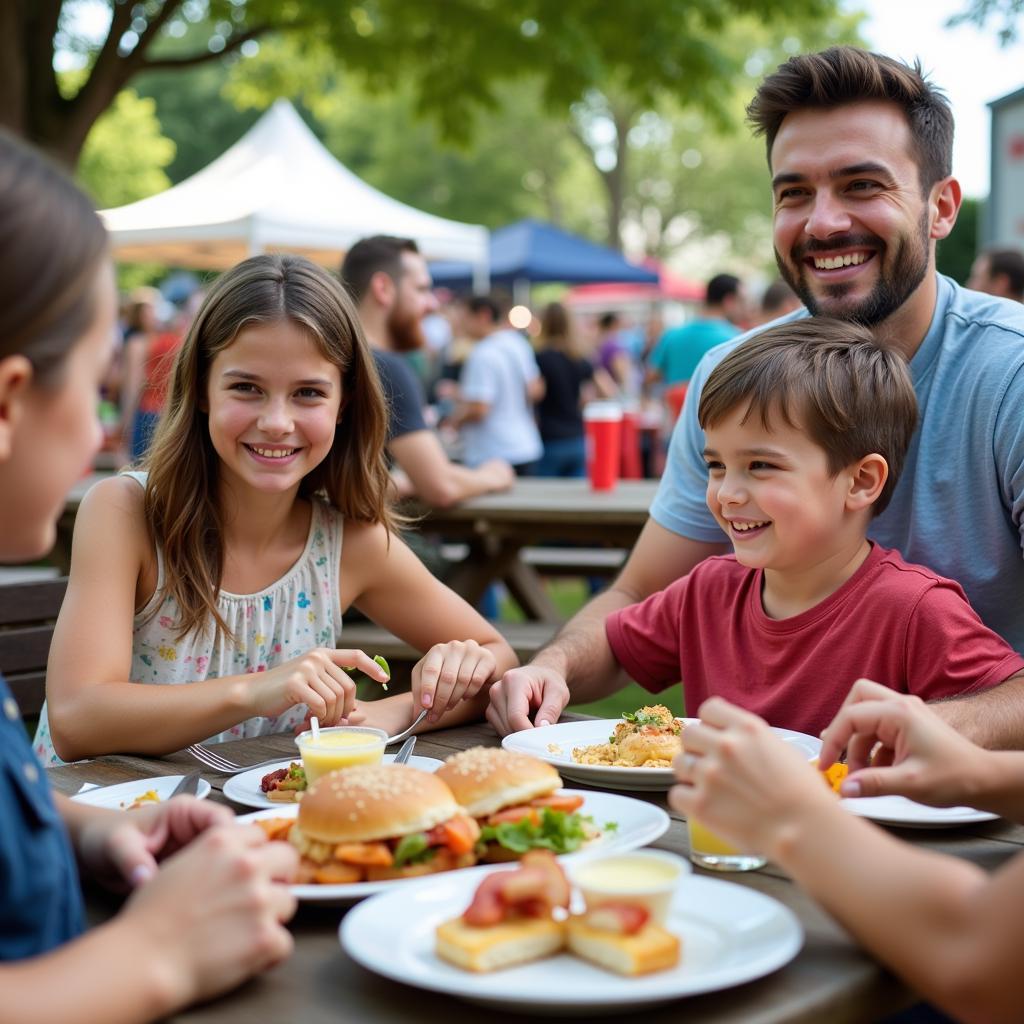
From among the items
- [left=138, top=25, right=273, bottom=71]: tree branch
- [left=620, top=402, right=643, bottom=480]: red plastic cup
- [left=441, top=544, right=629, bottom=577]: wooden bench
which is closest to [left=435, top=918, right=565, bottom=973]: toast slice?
[left=441, top=544, right=629, bottom=577]: wooden bench

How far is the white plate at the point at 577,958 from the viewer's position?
1172 mm

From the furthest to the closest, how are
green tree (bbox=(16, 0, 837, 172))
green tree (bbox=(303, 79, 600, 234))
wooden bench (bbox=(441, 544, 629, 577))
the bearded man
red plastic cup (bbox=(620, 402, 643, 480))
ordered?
green tree (bbox=(303, 79, 600, 234)), green tree (bbox=(16, 0, 837, 172)), red plastic cup (bbox=(620, 402, 643, 480)), wooden bench (bbox=(441, 544, 629, 577)), the bearded man

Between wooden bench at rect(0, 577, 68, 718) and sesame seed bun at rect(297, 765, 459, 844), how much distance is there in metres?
1.78

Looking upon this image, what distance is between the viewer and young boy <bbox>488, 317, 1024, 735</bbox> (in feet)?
7.41

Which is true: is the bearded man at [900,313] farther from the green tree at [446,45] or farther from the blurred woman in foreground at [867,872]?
the green tree at [446,45]

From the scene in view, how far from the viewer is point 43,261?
1311mm

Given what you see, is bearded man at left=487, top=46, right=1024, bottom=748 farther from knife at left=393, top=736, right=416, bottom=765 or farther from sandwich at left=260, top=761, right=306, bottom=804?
sandwich at left=260, top=761, right=306, bottom=804

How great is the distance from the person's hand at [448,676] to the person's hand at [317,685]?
0.61ft

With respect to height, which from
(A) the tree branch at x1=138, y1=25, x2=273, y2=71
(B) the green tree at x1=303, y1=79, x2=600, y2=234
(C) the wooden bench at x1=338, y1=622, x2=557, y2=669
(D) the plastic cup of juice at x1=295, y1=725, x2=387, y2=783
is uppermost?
(B) the green tree at x1=303, y1=79, x2=600, y2=234

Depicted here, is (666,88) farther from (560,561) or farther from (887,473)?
(887,473)

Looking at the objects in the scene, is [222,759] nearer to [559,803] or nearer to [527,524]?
[559,803]

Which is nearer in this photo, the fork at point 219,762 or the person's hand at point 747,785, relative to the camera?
the person's hand at point 747,785

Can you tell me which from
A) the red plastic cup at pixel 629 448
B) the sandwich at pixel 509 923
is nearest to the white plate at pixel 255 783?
the sandwich at pixel 509 923

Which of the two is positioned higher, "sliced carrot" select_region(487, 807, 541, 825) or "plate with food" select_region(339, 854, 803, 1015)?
"sliced carrot" select_region(487, 807, 541, 825)
